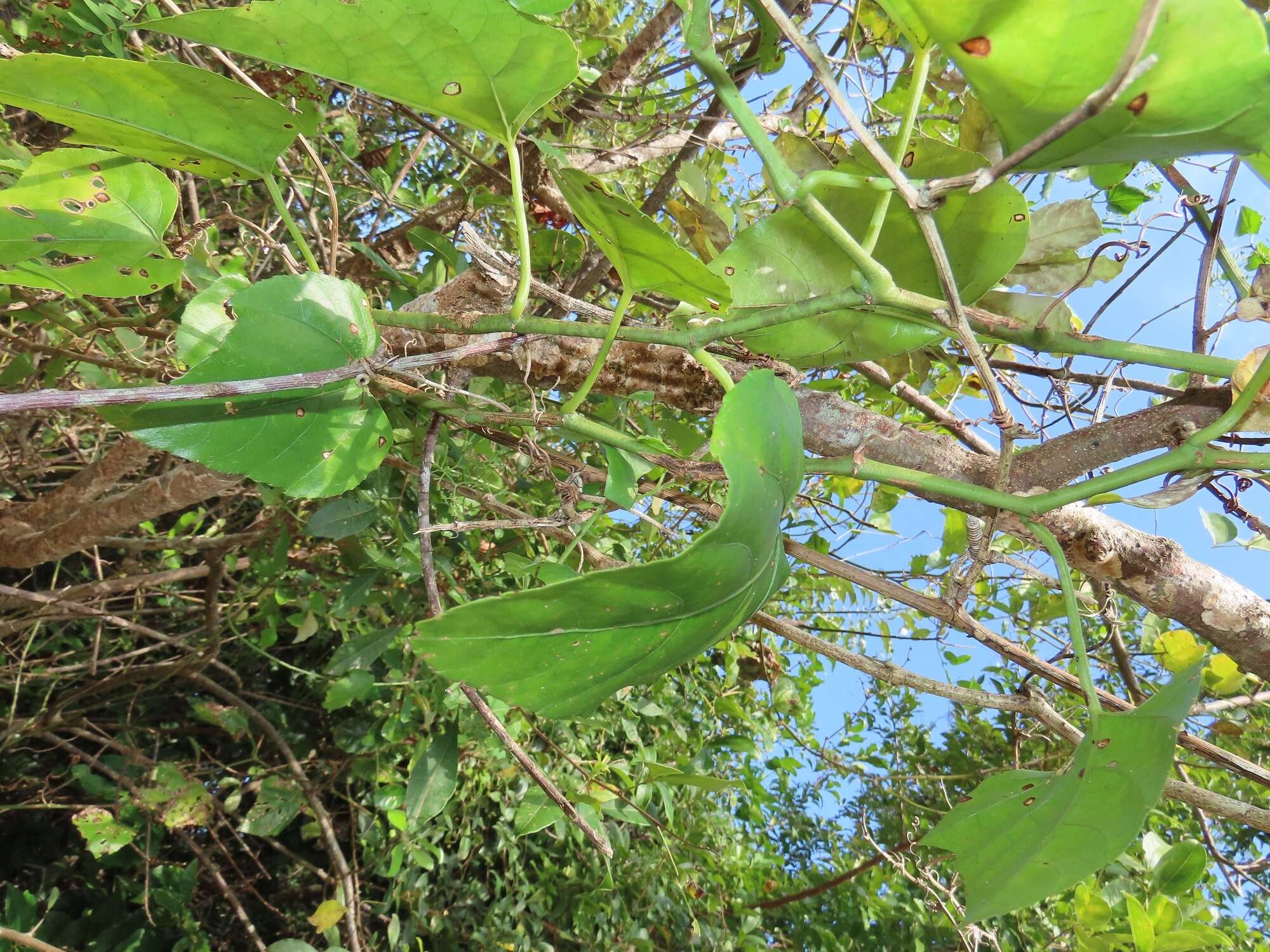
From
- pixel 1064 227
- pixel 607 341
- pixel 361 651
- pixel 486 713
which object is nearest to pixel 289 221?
pixel 607 341

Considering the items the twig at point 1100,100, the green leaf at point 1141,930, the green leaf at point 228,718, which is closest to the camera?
the twig at point 1100,100

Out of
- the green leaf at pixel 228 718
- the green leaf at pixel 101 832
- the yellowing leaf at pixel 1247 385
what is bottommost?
the green leaf at pixel 101 832

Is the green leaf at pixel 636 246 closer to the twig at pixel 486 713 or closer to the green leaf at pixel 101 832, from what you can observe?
the twig at pixel 486 713

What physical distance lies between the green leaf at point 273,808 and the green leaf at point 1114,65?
111 cm

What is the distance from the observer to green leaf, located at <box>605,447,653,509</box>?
45cm

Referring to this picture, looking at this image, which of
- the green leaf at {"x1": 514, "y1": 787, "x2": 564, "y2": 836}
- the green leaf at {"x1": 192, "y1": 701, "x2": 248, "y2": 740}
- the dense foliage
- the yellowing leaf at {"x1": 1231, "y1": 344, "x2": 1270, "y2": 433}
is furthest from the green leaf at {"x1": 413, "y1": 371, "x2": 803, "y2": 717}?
the green leaf at {"x1": 192, "y1": 701, "x2": 248, "y2": 740}

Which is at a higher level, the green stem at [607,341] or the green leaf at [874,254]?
the green leaf at [874,254]

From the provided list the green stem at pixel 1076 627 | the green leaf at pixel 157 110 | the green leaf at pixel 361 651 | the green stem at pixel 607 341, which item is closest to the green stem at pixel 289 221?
the green leaf at pixel 157 110

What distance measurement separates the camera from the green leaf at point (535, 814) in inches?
27.1

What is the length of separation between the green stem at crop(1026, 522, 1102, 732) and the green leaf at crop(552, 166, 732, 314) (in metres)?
0.20

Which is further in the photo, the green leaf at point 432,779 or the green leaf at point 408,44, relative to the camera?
the green leaf at point 432,779

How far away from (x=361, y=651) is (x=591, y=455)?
377 millimetres

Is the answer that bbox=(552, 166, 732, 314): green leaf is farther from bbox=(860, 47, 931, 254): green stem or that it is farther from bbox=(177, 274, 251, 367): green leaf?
bbox=(177, 274, 251, 367): green leaf

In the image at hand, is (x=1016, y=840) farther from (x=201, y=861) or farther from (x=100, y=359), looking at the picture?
(x=201, y=861)
